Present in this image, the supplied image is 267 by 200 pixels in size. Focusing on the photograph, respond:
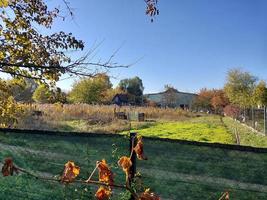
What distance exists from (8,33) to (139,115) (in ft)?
104

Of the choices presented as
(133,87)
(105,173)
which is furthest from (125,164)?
(133,87)

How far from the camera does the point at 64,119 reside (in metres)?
30.8

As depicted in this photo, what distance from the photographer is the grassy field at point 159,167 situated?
755 centimetres

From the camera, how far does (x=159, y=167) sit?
1041cm

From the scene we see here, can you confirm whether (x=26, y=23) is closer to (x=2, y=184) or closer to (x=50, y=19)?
(x=50, y=19)

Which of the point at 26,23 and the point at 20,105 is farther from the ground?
the point at 26,23

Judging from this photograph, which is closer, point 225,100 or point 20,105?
point 20,105

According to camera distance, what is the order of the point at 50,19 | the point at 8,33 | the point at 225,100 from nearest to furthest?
1. the point at 8,33
2. the point at 50,19
3. the point at 225,100

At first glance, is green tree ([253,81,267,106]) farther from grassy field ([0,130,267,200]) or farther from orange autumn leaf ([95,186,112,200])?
orange autumn leaf ([95,186,112,200])

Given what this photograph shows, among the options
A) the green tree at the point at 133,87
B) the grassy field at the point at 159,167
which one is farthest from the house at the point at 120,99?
the grassy field at the point at 159,167

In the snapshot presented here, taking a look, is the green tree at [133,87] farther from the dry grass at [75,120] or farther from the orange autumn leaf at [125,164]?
the orange autumn leaf at [125,164]

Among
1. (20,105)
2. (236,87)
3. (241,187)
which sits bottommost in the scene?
(241,187)

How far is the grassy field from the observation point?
755cm

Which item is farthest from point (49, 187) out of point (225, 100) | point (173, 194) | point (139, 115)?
point (225, 100)
